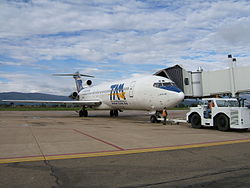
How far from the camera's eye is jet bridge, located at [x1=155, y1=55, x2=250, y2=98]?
23586mm

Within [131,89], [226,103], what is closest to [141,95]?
[131,89]

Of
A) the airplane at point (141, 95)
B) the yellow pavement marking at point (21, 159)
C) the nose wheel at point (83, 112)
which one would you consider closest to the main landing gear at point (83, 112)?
the nose wheel at point (83, 112)

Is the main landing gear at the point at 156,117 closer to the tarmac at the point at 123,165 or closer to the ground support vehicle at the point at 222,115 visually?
the ground support vehicle at the point at 222,115

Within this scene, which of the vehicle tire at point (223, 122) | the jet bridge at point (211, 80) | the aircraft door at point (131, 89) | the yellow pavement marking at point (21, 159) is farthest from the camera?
the jet bridge at point (211, 80)

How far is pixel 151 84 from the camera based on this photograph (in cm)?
1761

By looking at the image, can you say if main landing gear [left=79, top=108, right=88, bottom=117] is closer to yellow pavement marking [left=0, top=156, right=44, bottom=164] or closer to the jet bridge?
the jet bridge

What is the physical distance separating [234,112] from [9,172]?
10202mm

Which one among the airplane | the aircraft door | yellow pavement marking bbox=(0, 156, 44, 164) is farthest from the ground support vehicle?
yellow pavement marking bbox=(0, 156, 44, 164)

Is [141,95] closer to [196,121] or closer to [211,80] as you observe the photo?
[196,121]

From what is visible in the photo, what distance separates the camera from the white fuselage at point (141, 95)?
1615cm

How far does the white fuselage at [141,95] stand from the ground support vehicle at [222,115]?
244 cm

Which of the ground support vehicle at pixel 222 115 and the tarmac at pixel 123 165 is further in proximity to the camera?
the ground support vehicle at pixel 222 115

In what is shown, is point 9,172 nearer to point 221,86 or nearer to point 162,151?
point 162,151

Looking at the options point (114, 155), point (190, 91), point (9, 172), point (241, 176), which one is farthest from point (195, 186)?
point (190, 91)
